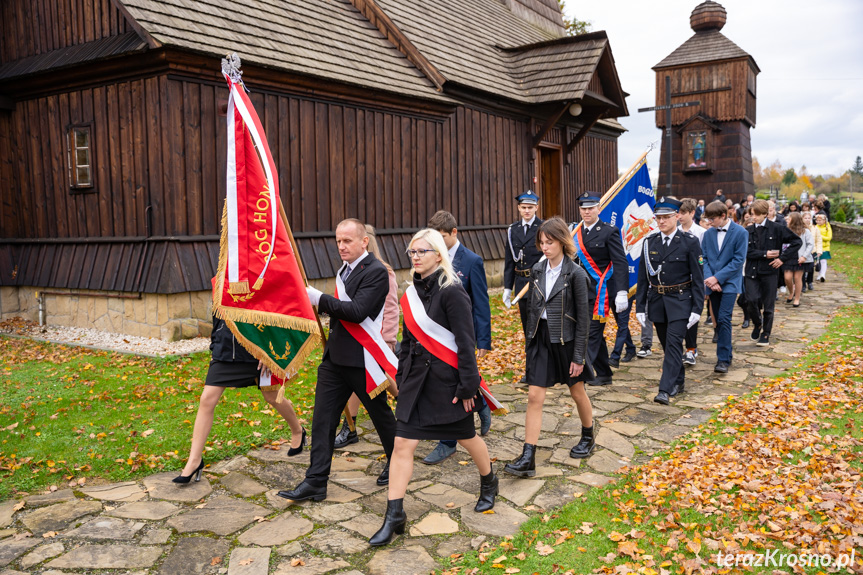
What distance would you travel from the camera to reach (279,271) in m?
4.77

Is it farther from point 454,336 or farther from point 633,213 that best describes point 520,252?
point 454,336

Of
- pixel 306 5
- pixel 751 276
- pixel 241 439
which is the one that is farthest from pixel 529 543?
pixel 306 5

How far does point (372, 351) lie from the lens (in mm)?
4754

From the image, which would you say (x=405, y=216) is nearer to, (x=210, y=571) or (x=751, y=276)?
(x=751, y=276)

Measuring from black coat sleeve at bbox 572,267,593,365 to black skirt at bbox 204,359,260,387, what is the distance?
2509 mm

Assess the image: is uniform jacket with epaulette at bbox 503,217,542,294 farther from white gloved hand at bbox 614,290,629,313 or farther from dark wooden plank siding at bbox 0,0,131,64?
dark wooden plank siding at bbox 0,0,131,64

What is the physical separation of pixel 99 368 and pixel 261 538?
5.34 m

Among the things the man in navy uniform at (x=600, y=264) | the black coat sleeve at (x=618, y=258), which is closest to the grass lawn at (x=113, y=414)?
the man in navy uniform at (x=600, y=264)

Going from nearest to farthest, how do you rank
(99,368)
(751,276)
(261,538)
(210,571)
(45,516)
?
(210,571) → (261,538) → (45,516) → (99,368) → (751,276)

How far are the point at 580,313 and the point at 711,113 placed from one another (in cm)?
3017

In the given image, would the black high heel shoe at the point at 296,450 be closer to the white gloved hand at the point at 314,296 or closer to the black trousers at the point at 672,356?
the white gloved hand at the point at 314,296

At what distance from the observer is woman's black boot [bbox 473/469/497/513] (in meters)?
4.61

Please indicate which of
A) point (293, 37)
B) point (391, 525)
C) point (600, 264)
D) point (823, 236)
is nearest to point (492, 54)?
point (293, 37)

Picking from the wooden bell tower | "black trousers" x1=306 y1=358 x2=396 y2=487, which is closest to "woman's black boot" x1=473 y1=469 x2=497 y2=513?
"black trousers" x1=306 y1=358 x2=396 y2=487
